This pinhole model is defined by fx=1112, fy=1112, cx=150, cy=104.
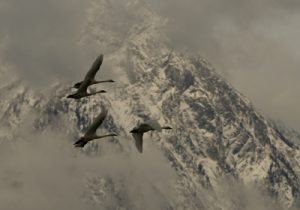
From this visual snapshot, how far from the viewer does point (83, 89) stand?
61.1 metres

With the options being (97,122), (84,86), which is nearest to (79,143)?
(97,122)

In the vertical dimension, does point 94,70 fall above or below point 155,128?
above

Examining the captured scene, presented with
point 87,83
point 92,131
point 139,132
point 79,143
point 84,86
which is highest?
point 87,83

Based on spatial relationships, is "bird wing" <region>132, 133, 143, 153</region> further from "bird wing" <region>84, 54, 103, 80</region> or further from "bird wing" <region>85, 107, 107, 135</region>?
"bird wing" <region>84, 54, 103, 80</region>

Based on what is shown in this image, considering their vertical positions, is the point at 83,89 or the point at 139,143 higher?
the point at 83,89

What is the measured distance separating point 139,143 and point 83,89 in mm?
4360

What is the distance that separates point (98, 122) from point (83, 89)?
2.50 m

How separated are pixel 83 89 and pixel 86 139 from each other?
10.3 ft

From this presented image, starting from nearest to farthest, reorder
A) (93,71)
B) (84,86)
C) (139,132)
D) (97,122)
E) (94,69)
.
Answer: (97,122) → (94,69) → (93,71) → (139,132) → (84,86)

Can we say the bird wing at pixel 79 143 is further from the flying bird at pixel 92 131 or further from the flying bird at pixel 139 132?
the flying bird at pixel 139 132

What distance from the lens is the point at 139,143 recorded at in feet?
197

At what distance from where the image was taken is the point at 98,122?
59.6 meters

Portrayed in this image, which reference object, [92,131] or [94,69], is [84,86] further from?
[92,131]

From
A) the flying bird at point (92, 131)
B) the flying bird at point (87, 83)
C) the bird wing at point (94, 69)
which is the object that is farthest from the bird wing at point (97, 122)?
the bird wing at point (94, 69)
